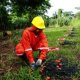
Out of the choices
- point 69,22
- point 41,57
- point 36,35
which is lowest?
point 69,22

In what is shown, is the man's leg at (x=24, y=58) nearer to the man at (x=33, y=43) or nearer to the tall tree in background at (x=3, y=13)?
the man at (x=33, y=43)

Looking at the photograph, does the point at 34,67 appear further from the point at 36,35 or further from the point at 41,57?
the point at 36,35

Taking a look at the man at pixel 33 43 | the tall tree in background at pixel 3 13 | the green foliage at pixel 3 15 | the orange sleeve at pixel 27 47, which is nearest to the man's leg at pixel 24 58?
the man at pixel 33 43

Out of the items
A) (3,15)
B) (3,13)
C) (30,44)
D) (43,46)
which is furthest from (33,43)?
(3,15)

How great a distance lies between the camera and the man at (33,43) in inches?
267

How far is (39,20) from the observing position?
6.85m

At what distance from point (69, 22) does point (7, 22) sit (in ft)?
54.8

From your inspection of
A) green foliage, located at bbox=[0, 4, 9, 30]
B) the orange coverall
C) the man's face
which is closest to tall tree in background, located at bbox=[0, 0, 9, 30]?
green foliage, located at bbox=[0, 4, 9, 30]

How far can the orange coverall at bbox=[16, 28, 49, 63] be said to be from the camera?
6.90 meters

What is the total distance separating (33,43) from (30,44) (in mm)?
78

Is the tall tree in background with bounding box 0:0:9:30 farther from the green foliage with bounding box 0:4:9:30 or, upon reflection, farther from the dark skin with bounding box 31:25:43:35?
the dark skin with bounding box 31:25:43:35

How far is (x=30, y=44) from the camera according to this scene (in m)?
7.29

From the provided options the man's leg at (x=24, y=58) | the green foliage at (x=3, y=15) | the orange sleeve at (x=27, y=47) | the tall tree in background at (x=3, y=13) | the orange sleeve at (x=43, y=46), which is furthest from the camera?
the green foliage at (x=3, y=15)

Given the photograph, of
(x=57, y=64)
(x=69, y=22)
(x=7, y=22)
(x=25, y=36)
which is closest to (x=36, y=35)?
(x=25, y=36)
